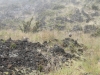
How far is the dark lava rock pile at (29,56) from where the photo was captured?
7.01m

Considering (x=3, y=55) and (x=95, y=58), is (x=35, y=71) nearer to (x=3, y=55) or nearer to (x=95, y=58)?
(x=3, y=55)

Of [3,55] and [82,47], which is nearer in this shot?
[3,55]

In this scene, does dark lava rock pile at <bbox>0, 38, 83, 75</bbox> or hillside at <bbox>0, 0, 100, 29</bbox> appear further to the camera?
hillside at <bbox>0, 0, 100, 29</bbox>

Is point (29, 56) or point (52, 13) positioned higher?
point (29, 56)

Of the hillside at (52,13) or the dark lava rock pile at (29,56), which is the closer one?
the dark lava rock pile at (29,56)

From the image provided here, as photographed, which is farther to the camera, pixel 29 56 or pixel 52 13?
pixel 52 13

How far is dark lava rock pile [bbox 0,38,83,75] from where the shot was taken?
23.0 ft

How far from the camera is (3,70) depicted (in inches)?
260

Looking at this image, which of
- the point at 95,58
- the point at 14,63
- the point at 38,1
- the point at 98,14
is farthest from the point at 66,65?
the point at 38,1

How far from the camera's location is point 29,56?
7.98 meters

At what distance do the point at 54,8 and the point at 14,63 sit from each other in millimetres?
23883

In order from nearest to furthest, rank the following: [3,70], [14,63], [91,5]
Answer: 1. [3,70]
2. [14,63]
3. [91,5]

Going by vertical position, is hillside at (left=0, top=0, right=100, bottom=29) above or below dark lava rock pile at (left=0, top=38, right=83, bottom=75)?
below

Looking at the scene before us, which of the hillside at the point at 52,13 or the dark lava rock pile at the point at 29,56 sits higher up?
the dark lava rock pile at the point at 29,56
